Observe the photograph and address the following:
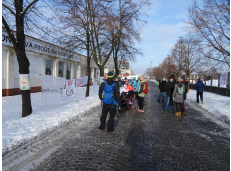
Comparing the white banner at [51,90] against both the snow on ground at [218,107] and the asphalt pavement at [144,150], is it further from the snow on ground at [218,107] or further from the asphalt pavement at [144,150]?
the snow on ground at [218,107]

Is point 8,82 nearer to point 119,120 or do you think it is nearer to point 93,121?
point 93,121

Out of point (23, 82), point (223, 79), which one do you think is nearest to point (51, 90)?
point (23, 82)

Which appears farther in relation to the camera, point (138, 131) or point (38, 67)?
point (38, 67)

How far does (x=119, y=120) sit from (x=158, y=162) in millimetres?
3526

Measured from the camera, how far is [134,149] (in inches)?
163

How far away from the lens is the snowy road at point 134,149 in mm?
3408

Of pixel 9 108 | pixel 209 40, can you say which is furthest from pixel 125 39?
pixel 9 108

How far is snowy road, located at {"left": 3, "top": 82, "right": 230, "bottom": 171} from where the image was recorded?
3408mm

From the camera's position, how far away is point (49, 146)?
4309mm

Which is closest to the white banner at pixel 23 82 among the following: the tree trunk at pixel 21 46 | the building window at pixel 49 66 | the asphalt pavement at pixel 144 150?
the tree trunk at pixel 21 46

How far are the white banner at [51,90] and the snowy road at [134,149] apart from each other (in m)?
2.65

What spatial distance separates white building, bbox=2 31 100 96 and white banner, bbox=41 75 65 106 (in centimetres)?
55

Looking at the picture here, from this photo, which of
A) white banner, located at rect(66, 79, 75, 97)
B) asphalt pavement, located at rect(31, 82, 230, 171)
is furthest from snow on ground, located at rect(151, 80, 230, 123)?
white banner, located at rect(66, 79, 75, 97)

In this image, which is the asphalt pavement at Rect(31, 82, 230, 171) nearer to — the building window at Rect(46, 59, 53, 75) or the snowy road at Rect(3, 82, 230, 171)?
the snowy road at Rect(3, 82, 230, 171)
